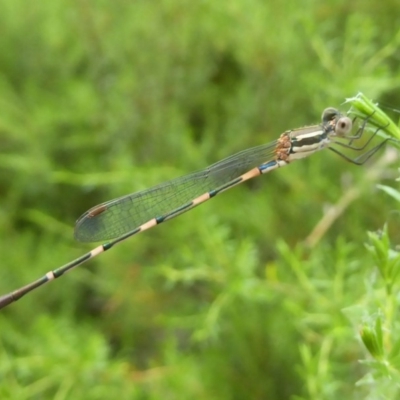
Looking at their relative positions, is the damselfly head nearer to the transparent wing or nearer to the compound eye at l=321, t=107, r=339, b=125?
the compound eye at l=321, t=107, r=339, b=125

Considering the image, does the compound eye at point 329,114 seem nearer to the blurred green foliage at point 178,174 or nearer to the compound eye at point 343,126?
the compound eye at point 343,126

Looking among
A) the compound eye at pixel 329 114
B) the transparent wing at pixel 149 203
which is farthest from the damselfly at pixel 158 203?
the compound eye at pixel 329 114

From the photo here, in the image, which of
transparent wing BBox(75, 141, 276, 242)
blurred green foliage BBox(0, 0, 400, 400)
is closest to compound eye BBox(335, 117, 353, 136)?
blurred green foliage BBox(0, 0, 400, 400)

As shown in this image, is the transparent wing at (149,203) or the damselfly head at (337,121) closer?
the damselfly head at (337,121)

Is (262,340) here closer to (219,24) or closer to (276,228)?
(276,228)

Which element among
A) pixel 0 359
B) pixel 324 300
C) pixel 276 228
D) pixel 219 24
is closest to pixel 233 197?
pixel 276 228

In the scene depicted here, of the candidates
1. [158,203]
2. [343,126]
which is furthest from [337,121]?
Answer: [158,203]

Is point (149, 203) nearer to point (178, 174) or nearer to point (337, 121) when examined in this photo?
point (178, 174)
